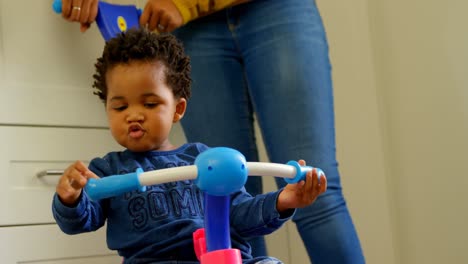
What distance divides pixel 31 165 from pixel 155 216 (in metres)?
0.70

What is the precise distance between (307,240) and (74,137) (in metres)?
0.69

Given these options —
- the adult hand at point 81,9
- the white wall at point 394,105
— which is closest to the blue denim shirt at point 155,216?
the adult hand at point 81,9

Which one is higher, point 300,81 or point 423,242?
point 300,81

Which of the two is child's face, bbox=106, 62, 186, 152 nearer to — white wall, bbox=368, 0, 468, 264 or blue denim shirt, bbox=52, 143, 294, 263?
blue denim shirt, bbox=52, 143, 294, 263

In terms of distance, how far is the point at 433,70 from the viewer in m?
1.52

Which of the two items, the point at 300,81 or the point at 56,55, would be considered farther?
the point at 56,55

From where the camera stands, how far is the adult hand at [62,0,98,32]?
1341 millimetres

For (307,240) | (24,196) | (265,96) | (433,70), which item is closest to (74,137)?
(24,196)

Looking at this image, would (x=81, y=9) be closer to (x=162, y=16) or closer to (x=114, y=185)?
(x=162, y=16)

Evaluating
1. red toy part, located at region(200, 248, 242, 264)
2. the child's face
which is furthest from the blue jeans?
red toy part, located at region(200, 248, 242, 264)

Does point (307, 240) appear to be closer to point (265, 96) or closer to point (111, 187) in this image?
point (265, 96)

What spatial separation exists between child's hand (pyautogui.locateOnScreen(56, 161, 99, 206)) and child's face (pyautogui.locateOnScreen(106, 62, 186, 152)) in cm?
13

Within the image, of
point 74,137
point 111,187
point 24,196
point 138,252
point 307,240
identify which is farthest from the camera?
point 74,137

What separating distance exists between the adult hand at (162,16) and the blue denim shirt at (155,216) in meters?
0.39
